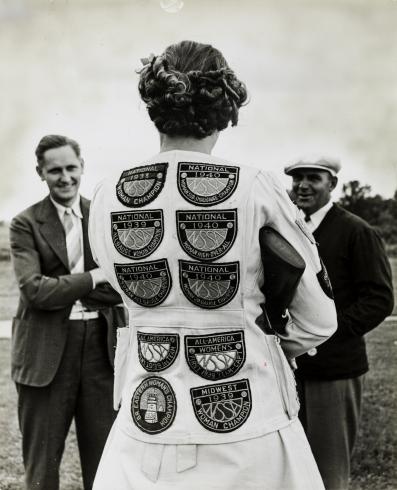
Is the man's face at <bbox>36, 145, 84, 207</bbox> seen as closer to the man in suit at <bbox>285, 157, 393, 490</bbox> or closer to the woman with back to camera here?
the man in suit at <bbox>285, 157, 393, 490</bbox>

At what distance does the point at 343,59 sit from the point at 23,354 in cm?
302

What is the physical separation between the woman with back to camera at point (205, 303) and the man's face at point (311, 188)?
189 cm

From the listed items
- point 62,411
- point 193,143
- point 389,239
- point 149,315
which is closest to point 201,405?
point 149,315

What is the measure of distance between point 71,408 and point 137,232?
7.06 ft

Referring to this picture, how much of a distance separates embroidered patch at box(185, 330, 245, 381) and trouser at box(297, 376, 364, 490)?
184 cm

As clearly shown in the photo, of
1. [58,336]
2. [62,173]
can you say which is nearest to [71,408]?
[58,336]

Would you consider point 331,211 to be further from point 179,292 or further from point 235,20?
point 179,292

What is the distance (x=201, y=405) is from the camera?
5.95ft

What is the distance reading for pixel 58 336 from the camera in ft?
11.9

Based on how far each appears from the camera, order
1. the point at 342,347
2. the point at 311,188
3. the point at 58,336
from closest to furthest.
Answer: the point at 342,347, the point at 58,336, the point at 311,188

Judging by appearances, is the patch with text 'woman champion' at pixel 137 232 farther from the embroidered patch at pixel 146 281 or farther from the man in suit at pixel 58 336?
the man in suit at pixel 58 336

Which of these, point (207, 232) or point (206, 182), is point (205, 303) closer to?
point (207, 232)

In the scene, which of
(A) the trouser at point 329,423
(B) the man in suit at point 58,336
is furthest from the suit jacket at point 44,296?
(A) the trouser at point 329,423

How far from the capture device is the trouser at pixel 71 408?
362cm
